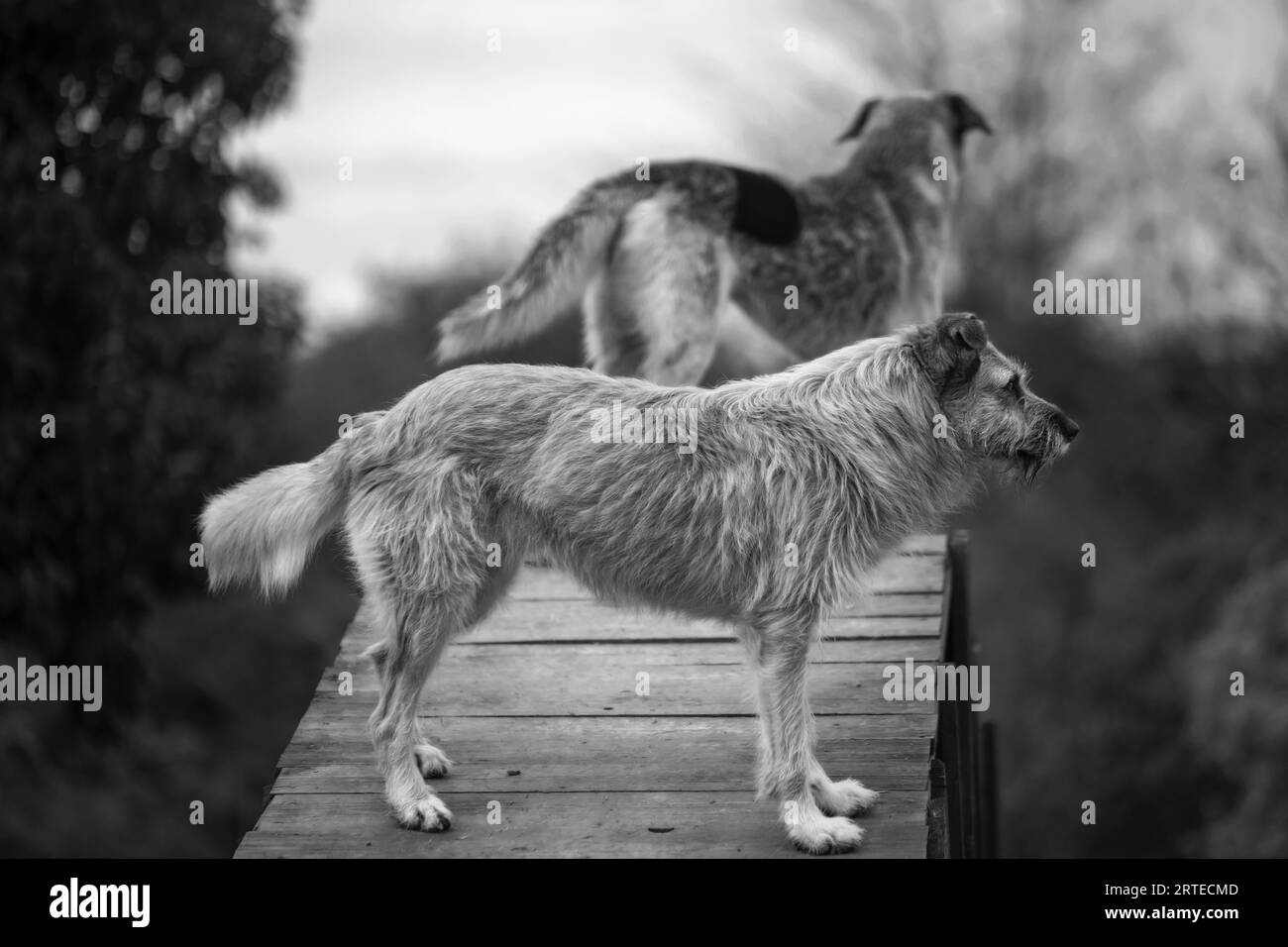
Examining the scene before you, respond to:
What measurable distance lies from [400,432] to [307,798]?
4.27ft

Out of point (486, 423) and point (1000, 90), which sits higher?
point (1000, 90)

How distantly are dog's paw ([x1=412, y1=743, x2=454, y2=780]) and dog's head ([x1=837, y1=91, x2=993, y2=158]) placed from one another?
4.85m

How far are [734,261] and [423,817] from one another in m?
3.70

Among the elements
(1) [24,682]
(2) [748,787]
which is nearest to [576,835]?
(2) [748,787]

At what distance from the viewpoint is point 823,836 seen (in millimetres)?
5094

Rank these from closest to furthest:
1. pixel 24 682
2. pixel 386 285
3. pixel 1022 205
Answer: pixel 24 682 → pixel 1022 205 → pixel 386 285

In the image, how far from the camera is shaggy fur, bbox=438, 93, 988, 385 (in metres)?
7.78

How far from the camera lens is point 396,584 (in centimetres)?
527

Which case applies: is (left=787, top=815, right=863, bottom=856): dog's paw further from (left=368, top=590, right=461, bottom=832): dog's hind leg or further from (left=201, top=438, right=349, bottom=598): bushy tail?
(left=201, top=438, right=349, bottom=598): bushy tail

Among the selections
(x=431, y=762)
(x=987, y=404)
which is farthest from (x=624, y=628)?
(x=987, y=404)

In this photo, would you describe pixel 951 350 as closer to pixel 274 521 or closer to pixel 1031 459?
pixel 1031 459

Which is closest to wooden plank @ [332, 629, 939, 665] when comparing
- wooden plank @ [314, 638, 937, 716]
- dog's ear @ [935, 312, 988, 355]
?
wooden plank @ [314, 638, 937, 716]

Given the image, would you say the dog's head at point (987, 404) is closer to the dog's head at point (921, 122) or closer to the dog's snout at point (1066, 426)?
the dog's snout at point (1066, 426)
